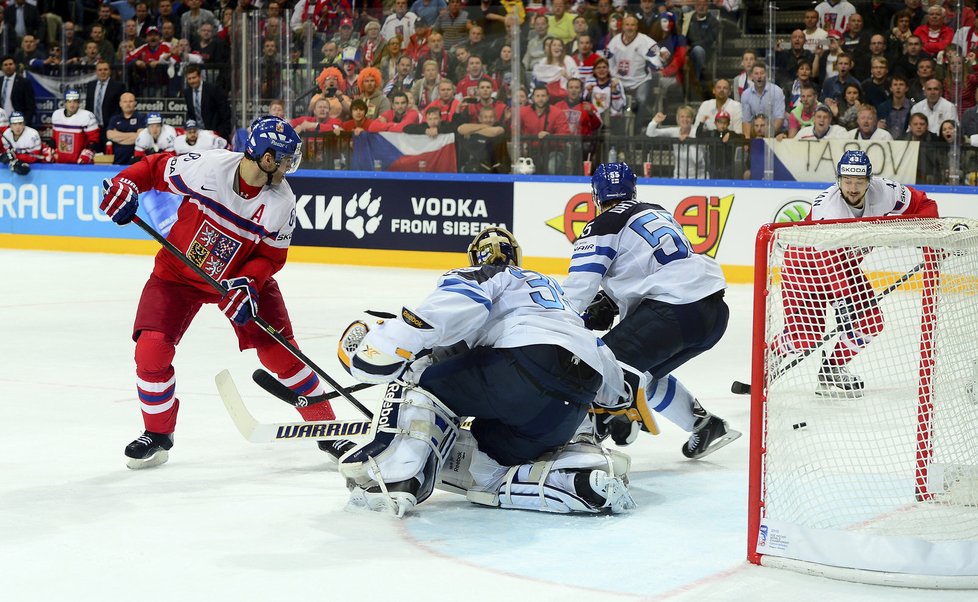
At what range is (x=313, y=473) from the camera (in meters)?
4.48

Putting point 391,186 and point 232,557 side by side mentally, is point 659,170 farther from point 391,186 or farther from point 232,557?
point 232,557

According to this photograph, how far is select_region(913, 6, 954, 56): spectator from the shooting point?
9.86m

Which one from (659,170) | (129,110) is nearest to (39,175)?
(129,110)

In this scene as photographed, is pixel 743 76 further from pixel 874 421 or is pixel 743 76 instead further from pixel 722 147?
pixel 874 421

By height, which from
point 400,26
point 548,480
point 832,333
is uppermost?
point 400,26

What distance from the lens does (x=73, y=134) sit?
1360cm

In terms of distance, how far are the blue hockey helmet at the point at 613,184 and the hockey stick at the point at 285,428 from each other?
119cm

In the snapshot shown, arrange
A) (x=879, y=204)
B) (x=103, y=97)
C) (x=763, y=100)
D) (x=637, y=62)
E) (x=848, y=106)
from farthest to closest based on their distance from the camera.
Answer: (x=103, y=97)
(x=637, y=62)
(x=763, y=100)
(x=848, y=106)
(x=879, y=204)

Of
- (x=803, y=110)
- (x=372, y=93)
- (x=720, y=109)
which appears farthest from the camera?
(x=372, y=93)

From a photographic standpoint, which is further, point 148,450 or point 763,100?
point 763,100

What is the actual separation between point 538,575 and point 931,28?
25.8ft

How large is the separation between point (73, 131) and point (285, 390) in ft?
32.6

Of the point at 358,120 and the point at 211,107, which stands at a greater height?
the point at 211,107

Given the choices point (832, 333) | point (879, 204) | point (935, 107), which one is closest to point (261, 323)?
point (832, 333)
